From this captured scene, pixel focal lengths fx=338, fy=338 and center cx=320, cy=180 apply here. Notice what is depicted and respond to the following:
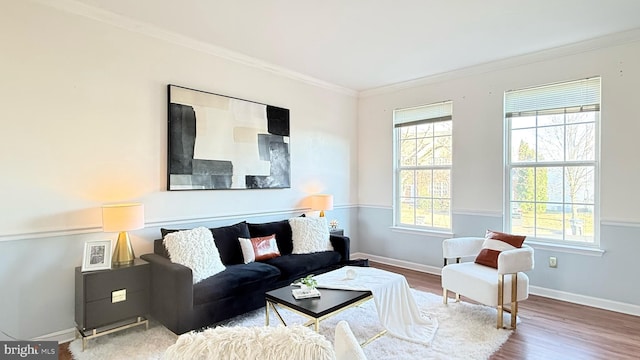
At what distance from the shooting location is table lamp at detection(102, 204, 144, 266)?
2.71 m

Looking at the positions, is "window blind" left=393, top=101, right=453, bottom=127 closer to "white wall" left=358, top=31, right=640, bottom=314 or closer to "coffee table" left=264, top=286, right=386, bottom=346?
"white wall" left=358, top=31, right=640, bottom=314

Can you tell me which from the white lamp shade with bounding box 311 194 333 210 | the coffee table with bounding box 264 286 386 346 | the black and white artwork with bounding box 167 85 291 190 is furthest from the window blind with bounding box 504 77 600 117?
the coffee table with bounding box 264 286 386 346

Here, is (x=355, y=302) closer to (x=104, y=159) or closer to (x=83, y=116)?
(x=104, y=159)

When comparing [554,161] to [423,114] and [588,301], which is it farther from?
[423,114]

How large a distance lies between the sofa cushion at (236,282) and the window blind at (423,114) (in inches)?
120

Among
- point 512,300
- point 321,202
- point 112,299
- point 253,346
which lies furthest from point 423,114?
point 253,346

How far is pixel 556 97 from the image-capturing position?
151 inches

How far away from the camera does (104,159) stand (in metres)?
3.01

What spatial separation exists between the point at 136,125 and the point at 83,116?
0.43 metres

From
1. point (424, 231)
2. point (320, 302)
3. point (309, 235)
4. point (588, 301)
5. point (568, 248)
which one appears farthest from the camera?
point (424, 231)

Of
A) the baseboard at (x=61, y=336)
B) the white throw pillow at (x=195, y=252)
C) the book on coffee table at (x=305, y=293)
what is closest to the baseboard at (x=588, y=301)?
the book on coffee table at (x=305, y=293)

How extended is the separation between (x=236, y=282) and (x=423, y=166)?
126 inches

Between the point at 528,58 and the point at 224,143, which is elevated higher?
the point at 528,58

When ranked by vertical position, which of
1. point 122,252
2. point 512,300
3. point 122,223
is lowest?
point 512,300
